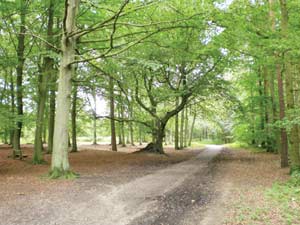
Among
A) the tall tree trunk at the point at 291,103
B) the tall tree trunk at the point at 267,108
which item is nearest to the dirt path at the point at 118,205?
the tall tree trunk at the point at 291,103

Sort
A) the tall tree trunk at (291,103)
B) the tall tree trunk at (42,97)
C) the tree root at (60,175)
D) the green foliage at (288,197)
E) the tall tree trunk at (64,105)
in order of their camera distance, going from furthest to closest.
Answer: the tall tree trunk at (42,97), the tall tree trunk at (291,103), the tall tree trunk at (64,105), the tree root at (60,175), the green foliage at (288,197)

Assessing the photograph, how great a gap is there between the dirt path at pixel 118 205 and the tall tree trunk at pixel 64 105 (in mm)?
1557

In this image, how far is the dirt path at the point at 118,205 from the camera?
538 centimetres

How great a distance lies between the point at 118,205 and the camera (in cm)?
642

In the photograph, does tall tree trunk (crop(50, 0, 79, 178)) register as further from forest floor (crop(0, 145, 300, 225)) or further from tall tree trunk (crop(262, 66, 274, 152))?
tall tree trunk (crop(262, 66, 274, 152))

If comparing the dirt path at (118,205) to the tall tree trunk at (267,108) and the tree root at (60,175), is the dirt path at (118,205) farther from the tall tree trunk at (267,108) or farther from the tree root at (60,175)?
the tall tree trunk at (267,108)

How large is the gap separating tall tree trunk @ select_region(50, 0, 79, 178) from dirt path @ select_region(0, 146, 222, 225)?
5.11ft

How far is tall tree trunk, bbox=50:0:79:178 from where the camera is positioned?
33.4 feet

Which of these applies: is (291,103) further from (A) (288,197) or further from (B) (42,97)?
(B) (42,97)

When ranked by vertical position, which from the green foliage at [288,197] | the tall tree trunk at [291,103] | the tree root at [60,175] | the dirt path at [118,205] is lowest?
the dirt path at [118,205]

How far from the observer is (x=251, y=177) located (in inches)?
405

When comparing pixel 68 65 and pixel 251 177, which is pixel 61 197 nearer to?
pixel 68 65

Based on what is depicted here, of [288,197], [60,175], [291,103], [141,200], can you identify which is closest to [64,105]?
[60,175]

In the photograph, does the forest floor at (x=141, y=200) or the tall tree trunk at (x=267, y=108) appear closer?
the forest floor at (x=141, y=200)
